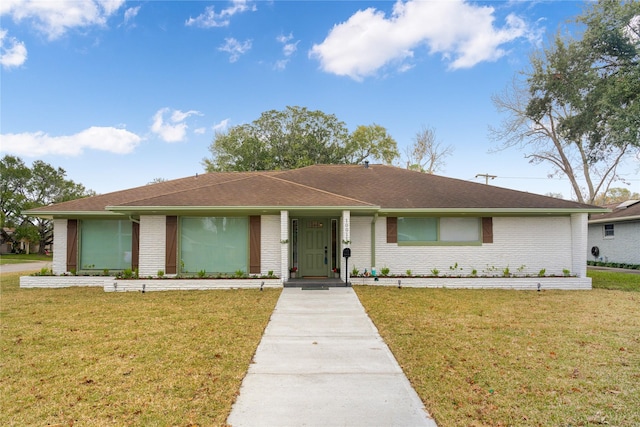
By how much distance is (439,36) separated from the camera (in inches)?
650

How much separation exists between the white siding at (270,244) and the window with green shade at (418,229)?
4.25m

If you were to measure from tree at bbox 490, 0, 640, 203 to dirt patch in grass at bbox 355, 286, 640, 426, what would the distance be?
10.5 m

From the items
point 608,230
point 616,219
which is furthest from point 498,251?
point 608,230

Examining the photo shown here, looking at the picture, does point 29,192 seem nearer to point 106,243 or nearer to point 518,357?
point 106,243

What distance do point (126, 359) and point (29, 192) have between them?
47450 mm

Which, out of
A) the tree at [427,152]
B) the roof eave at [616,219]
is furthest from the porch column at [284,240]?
the tree at [427,152]

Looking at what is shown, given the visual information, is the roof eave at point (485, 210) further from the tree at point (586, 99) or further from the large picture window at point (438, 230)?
the tree at point (586, 99)

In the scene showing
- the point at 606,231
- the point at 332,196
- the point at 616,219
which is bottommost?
the point at 606,231

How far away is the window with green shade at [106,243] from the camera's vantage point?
12938mm

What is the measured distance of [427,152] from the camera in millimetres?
30734

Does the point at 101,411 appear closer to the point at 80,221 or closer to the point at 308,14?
the point at 80,221

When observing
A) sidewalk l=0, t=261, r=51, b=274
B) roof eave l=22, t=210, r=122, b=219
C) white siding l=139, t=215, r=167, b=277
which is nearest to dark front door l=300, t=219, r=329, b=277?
white siding l=139, t=215, r=167, b=277

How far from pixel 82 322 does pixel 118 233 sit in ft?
22.3

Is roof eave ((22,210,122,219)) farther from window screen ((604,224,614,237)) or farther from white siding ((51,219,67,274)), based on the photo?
window screen ((604,224,614,237))
